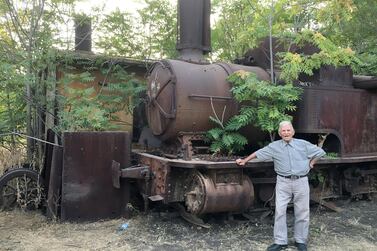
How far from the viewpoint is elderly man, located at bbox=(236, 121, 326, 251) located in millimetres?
5117

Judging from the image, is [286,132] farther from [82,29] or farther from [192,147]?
[82,29]

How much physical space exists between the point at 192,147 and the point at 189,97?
2.39 ft

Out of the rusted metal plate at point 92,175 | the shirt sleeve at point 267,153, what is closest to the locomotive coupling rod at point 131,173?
the rusted metal plate at point 92,175

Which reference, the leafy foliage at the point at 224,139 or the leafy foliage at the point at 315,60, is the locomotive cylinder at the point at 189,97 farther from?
the leafy foliage at the point at 315,60

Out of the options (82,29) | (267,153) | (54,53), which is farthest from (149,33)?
(267,153)

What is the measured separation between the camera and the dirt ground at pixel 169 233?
532 centimetres

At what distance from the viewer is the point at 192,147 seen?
630 centimetres

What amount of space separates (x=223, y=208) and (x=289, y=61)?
7.85 ft

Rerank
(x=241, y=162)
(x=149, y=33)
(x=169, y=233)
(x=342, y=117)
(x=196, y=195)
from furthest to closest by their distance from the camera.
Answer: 1. (x=149, y=33)
2. (x=342, y=117)
3. (x=169, y=233)
4. (x=196, y=195)
5. (x=241, y=162)

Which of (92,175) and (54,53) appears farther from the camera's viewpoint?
(54,53)

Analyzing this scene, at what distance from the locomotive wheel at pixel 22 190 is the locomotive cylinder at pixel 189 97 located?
84.6 inches

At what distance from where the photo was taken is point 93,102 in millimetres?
7852

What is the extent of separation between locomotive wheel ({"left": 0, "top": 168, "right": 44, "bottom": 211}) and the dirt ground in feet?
0.63

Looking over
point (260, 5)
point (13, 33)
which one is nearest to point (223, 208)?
point (13, 33)
